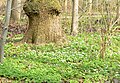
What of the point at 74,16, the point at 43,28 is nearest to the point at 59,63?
the point at 43,28

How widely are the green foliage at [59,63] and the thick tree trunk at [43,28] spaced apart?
1.56ft

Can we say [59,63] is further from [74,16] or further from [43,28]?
[74,16]

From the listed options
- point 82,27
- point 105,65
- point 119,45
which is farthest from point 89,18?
point 105,65

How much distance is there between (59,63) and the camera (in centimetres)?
866

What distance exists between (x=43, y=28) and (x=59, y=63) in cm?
266

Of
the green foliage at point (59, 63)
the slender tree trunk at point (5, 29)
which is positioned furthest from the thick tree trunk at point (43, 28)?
the slender tree trunk at point (5, 29)

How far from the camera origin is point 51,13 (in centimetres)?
1104

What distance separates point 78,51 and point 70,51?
1.07 ft

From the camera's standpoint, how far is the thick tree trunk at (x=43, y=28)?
10.9 meters

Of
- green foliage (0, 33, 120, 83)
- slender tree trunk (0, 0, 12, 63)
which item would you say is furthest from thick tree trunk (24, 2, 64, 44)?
slender tree trunk (0, 0, 12, 63)

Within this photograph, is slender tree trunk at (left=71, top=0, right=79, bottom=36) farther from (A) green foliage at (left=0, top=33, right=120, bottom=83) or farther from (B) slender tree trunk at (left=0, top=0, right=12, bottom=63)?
(B) slender tree trunk at (left=0, top=0, right=12, bottom=63)

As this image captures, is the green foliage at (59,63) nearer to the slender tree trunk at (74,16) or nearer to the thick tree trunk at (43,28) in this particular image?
the thick tree trunk at (43,28)

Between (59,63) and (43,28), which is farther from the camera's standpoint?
(43,28)

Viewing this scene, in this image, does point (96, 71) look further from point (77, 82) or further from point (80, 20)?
point (80, 20)
